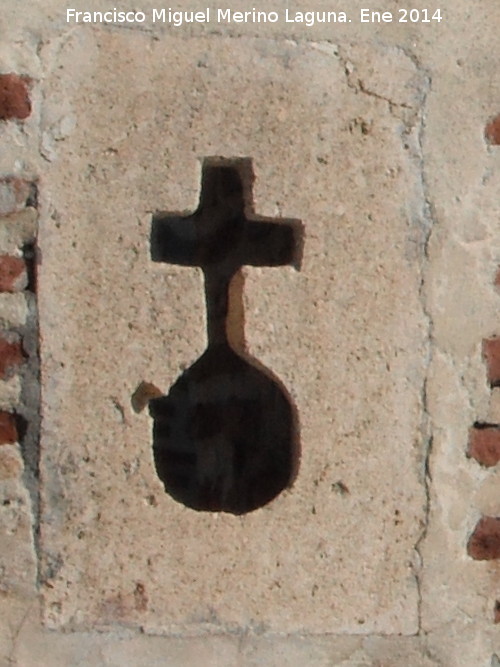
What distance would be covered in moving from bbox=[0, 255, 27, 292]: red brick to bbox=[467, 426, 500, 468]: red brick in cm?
85

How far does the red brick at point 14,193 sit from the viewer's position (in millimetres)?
2014

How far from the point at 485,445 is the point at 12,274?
0.91 meters

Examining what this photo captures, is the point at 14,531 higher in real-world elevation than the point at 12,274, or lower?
lower

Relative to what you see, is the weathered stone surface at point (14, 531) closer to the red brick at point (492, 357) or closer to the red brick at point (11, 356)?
the red brick at point (11, 356)

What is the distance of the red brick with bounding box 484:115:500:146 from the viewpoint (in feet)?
7.06

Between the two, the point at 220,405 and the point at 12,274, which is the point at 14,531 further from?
the point at 220,405

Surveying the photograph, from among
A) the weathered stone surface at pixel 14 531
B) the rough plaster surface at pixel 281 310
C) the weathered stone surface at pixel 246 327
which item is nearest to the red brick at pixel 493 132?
the rough plaster surface at pixel 281 310

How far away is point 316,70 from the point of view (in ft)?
6.84

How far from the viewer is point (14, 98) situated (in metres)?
2.01

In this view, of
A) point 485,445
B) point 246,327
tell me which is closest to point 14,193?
point 246,327

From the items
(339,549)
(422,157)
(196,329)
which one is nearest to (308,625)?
(339,549)

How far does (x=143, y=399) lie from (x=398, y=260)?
517 millimetres

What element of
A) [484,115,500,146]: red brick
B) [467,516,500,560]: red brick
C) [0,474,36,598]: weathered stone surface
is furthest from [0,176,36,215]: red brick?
[467,516,500,560]: red brick

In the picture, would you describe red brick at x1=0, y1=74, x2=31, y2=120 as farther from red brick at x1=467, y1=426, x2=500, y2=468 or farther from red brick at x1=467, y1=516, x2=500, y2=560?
red brick at x1=467, y1=516, x2=500, y2=560
